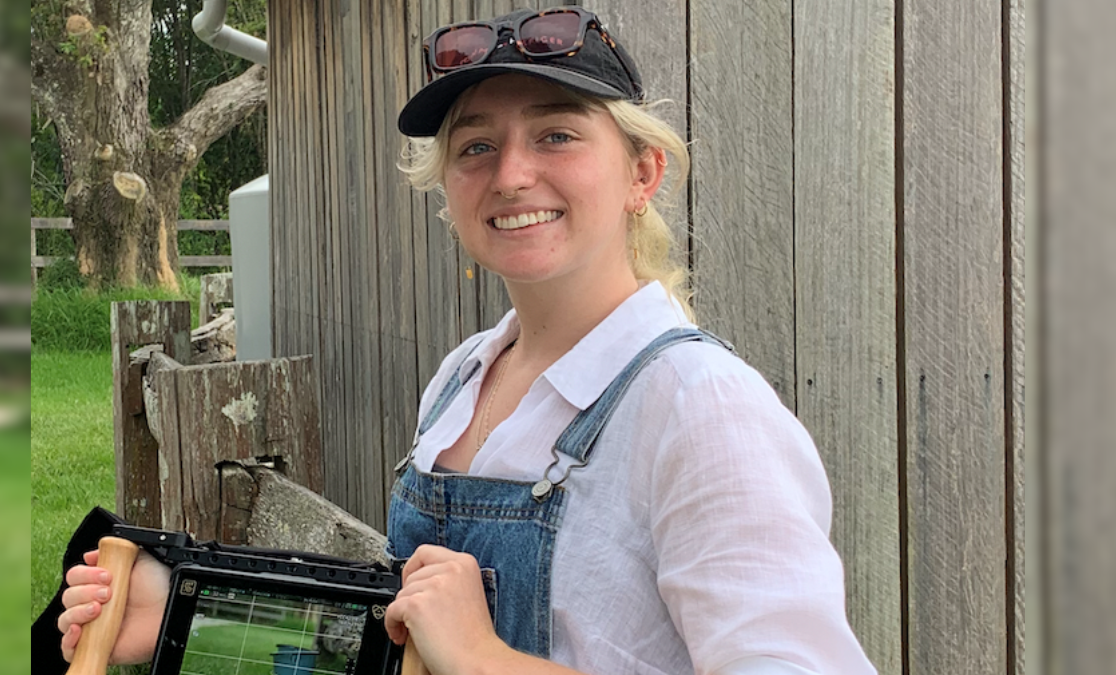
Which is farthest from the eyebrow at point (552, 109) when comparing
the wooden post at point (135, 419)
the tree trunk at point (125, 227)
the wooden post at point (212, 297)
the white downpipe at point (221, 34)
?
the tree trunk at point (125, 227)

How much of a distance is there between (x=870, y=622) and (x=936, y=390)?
0.52 m

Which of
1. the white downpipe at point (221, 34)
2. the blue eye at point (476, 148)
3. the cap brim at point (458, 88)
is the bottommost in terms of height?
the blue eye at point (476, 148)

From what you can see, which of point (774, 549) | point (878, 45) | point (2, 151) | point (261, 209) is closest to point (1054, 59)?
point (2, 151)

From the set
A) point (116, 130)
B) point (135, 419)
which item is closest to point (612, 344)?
point (135, 419)

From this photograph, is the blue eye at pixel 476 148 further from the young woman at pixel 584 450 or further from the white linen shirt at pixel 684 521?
the white linen shirt at pixel 684 521

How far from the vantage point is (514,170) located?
144 cm

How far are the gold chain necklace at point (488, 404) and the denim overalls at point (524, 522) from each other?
102mm

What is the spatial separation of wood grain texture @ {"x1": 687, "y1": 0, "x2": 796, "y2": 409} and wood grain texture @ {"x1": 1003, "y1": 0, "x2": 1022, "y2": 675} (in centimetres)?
45

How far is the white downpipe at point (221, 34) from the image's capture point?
7.45 meters

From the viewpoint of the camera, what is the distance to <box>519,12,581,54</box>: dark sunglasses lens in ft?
4.68

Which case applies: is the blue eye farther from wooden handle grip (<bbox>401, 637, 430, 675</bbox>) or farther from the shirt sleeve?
wooden handle grip (<bbox>401, 637, 430, 675</bbox>)

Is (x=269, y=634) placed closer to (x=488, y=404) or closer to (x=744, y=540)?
(x=488, y=404)

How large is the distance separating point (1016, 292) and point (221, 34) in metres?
7.07

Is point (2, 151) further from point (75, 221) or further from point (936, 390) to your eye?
point (75, 221)
